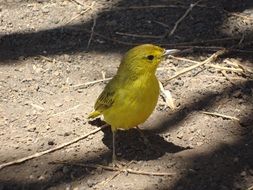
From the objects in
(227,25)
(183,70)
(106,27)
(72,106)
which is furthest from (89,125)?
(227,25)

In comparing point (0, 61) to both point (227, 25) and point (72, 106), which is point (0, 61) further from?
point (227, 25)

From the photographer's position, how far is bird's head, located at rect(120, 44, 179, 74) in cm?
401

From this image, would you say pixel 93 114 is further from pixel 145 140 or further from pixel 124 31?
pixel 124 31

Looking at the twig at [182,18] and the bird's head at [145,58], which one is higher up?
the bird's head at [145,58]

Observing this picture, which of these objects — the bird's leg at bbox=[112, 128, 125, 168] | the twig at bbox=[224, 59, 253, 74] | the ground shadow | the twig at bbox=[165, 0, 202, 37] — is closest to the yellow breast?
the bird's leg at bbox=[112, 128, 125, 168]

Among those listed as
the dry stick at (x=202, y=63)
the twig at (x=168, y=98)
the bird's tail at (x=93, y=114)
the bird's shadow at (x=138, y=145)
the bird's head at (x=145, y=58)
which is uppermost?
the bird's head at (x=145, y=58)

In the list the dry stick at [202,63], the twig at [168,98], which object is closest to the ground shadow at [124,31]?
the dry stick at [202,63]

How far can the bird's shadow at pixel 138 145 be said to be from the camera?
4328mm

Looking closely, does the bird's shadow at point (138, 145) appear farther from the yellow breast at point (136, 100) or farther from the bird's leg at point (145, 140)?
the yellow breast at point (136, 100)

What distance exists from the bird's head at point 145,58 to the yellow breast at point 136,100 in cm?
6

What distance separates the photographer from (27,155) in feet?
14.3

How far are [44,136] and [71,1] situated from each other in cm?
212

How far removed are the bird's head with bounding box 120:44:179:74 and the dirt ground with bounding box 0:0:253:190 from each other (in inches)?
25.3

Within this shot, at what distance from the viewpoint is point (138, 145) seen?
14.6 feet
